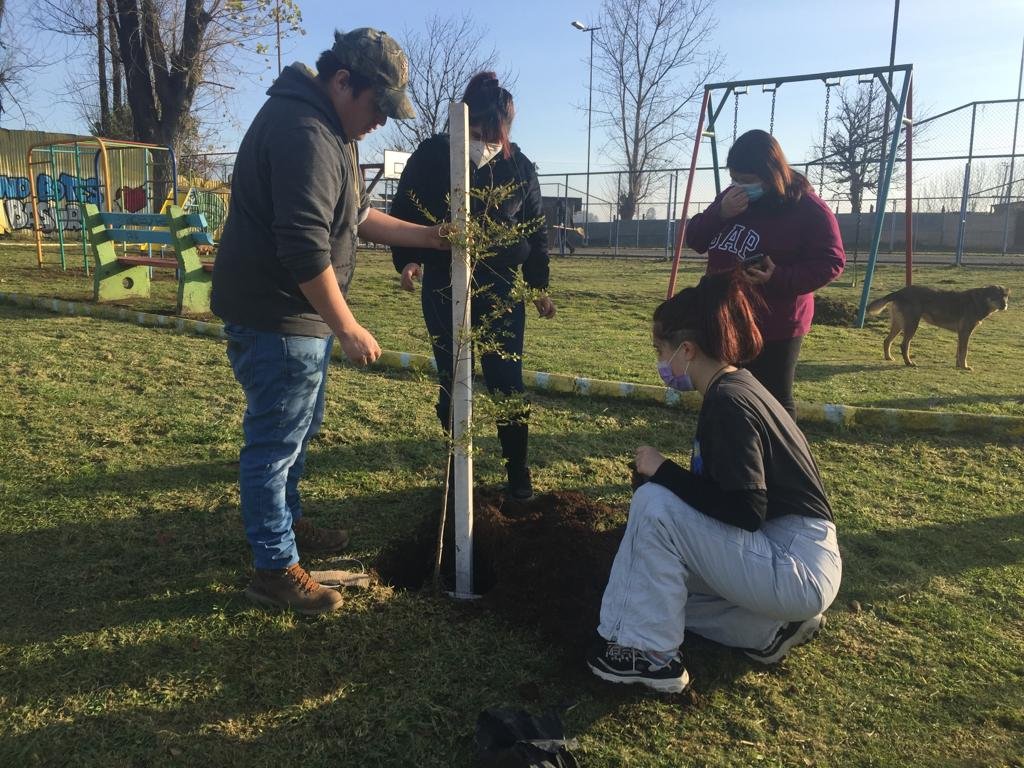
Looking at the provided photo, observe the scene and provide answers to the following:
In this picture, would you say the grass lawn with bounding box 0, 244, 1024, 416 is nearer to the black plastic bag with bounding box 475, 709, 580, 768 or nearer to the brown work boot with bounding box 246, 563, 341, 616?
the brown work boot with bounding box 246, 563, 341, 616

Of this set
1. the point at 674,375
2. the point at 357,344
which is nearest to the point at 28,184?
the point at 357,344

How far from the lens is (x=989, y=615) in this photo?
8.62 ft

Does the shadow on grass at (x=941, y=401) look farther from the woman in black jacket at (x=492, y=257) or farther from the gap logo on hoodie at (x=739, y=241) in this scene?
the woman in black jacket at (x=492, y=257)

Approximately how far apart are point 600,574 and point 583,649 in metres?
0.41

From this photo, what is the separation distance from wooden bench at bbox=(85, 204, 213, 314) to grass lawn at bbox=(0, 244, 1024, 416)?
384 millimetres

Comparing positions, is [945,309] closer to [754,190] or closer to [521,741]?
[754,190]

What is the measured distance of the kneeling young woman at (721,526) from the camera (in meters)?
2.03

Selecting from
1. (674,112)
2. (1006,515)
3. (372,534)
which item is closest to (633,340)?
(1006,515)

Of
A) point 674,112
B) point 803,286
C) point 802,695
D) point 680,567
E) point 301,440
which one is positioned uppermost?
point 674,112

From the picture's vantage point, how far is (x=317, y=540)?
296 centimetres

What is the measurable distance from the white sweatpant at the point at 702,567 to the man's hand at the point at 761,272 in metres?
1.22

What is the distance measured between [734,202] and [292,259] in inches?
79.3

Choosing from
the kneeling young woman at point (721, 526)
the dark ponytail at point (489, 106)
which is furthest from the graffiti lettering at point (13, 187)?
the kneeling young woman at point (721, 526)

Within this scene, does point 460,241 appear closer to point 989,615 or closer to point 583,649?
point 583,649
